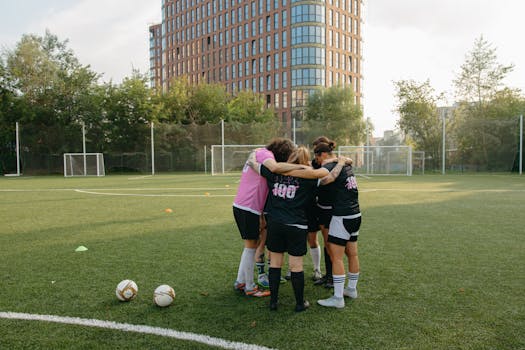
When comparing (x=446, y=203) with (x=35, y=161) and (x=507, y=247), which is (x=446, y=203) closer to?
(x=507, y=247)

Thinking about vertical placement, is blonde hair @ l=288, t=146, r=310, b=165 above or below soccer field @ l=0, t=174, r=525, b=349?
above

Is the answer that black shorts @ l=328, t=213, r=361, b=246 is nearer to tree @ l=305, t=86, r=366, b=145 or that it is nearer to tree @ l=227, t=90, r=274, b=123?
tree @ l=305, t=86, r=366, b=145

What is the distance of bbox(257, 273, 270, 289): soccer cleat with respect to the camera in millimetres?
4293

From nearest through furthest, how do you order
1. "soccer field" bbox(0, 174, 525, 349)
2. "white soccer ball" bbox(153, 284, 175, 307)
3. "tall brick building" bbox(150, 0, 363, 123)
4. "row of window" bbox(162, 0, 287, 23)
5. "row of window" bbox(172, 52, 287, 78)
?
1. "soccer field" bbox(0, 174, 525, 349)
2. "white soccer ball" bbox(153, 284, 175, 307)
3. "tall brick building" bbox(150, 0, 363, 123)
4. "row of window" bbox(172, 52, 287, 78)
5. "row of window" bbox(162, 0, 287, 23)

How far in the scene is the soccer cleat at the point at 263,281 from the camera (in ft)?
14.1

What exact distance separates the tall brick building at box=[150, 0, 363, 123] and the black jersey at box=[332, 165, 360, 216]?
203 ft

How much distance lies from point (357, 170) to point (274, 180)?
29.2m

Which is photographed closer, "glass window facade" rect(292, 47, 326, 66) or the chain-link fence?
the chain-link fence

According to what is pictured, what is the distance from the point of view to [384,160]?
102 ft

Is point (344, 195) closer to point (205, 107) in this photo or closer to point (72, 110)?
point (72, 110)

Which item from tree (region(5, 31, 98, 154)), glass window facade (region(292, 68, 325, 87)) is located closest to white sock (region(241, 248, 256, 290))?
tree (region(5, 31, 98, 154))

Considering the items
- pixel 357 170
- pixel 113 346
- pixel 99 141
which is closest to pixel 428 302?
pixel 113 346

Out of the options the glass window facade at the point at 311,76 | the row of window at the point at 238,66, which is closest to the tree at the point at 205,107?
the glass window facade at the point at 311,76

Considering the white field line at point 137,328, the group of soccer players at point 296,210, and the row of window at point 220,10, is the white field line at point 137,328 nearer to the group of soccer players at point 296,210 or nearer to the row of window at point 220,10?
the group of soccer players at point 296,210
